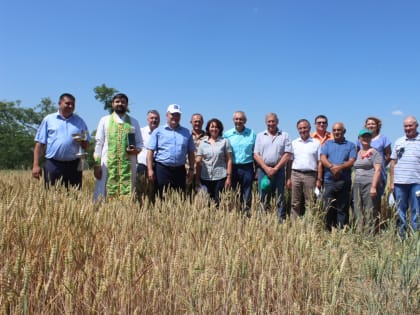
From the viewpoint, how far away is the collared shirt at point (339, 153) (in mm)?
5285

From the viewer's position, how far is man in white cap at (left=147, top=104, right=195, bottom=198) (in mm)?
5051

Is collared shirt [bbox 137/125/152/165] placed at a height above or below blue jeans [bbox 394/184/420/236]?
above

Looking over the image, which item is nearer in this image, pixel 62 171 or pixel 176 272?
pixel 176 272

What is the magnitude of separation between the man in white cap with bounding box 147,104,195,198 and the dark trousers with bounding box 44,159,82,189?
998 mm

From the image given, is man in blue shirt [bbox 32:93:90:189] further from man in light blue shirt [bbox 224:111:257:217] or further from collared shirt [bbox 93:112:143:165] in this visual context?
man in light blue shirt [bbox 224:111:257:217]

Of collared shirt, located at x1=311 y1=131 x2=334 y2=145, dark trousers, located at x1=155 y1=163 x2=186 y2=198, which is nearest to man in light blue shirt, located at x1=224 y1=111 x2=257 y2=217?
dark trousers, located at x1=155 y1=163 x2=186 y2=198

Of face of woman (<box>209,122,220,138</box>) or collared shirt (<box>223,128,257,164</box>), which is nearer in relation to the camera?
face of woman (<box>209,122,220,138</box>)

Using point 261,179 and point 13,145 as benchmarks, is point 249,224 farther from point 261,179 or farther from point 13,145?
point 13,145

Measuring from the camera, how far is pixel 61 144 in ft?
15.6

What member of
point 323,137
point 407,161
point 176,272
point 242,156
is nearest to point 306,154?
point 323,137

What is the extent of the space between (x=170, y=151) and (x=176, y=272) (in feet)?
9.98

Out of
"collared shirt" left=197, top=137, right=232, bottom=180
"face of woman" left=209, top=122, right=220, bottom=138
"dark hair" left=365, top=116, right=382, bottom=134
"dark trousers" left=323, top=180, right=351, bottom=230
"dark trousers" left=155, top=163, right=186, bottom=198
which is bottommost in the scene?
"dark trousers" left=323, top=180, right=351, bottom=230

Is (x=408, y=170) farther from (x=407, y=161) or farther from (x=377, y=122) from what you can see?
(x=377, y=122)

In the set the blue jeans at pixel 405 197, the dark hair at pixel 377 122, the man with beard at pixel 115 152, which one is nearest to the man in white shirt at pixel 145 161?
the man with beard at pixel 115 152
